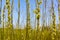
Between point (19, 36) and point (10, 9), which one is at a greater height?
point (10, 9)

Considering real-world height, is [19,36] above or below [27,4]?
below

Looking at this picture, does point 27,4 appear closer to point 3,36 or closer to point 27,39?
point 27,39

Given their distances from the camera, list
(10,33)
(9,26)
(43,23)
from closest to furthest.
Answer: (9,26) → (10,33) → (43,23)

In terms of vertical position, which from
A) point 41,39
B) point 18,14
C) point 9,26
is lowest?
point 41,39

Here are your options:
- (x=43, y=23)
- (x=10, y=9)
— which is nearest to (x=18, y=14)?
(x=10, y=9)

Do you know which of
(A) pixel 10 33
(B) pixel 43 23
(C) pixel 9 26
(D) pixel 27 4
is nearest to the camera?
(D) pixel 27 4

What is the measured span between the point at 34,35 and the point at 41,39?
7.1 inches

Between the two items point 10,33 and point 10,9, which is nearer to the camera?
point 10,9

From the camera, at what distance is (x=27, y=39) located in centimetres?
222

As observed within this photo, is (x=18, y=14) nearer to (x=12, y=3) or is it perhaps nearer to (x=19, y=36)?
(x=12, y=3)

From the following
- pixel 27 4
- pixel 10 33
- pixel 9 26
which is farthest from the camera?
pixel 10 33

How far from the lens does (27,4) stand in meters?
2.07

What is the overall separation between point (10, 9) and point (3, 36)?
18.4 inches

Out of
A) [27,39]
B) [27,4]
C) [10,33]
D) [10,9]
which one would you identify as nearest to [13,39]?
[10,33]
